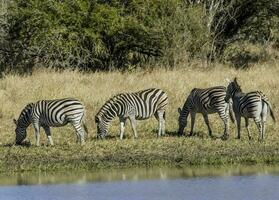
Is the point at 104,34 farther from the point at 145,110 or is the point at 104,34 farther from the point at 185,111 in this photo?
the point at 145,110

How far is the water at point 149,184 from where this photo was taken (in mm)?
A: 14320

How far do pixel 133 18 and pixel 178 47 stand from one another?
8.04 ft

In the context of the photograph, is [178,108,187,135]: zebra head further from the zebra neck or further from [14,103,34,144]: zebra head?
[14,103,34,144]: zebra head

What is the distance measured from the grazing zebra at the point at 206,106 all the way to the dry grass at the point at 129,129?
43 cm

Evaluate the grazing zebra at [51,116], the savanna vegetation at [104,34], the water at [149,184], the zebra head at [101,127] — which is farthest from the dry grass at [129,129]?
the savanna vegetation at [104,34]

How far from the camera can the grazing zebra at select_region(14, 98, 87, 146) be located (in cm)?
2027

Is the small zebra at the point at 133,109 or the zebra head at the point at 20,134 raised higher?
the small zebra at the point at 133,109

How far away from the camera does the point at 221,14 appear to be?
123ft

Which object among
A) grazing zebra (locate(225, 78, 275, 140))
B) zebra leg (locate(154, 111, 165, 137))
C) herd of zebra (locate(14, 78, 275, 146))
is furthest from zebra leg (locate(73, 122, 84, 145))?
grazing zebra (locate(225, 78, 275, 140))

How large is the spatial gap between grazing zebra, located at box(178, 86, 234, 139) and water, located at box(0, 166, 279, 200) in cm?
457

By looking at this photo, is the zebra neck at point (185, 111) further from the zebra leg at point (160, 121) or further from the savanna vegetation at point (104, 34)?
the savanna vegetation at point (104, 34)

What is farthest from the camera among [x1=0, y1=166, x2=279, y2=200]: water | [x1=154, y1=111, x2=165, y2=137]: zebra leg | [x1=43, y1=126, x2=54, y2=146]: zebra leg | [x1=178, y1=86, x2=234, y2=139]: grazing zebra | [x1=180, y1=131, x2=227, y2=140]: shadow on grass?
[x1=178, y1=86, x2=234, y2=139]: grazing zebra

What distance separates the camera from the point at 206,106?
21719 mm

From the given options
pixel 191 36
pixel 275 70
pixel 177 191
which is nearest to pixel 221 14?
pixel 191 36
